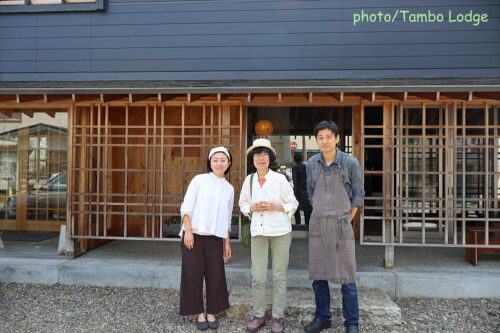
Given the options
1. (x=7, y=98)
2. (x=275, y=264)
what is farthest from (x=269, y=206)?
(x=7, y=98)

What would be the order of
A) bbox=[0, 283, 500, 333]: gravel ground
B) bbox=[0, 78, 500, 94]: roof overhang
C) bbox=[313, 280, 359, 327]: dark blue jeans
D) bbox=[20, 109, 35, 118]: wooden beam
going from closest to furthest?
bbox=[313, 280, 359, 327]: dark blue jeans < bbox=[0, 283, 500, 333]: gravel ground < bbox=[0, 78, 500, 94]: roof overhang < bbox=[20, 109, 35, 118]: wooden beam

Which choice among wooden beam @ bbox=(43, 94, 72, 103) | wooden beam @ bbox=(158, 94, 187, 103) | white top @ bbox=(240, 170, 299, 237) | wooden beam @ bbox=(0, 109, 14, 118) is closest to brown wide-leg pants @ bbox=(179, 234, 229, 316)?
white top @ bbox=(240, 170, 299, 237)

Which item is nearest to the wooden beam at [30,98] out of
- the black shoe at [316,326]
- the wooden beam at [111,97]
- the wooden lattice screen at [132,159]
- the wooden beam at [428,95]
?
the wooden lattice screen at [132,159]

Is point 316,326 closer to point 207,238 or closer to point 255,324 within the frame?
point 255,324

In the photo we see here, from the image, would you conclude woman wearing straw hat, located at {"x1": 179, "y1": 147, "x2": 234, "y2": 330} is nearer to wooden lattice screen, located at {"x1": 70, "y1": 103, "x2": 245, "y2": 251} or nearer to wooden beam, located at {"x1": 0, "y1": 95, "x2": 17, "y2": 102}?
wooden lattice screen, located at {"x1": 70, "y1": 103, "x2": 245, "y2": 251}

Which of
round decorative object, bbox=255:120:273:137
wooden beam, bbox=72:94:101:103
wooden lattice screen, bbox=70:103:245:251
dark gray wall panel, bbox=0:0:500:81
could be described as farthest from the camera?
round decorative object, bbox=255:120:273:137

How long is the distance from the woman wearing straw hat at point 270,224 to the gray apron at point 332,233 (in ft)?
0.91

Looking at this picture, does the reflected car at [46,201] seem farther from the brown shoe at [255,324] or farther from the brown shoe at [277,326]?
the brown shoe at [277,326]

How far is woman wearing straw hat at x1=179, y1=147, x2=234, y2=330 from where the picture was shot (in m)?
3.61

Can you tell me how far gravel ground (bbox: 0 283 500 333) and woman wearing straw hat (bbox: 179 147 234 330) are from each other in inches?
11.7

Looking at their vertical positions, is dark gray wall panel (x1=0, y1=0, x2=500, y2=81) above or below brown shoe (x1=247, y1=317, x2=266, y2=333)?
above

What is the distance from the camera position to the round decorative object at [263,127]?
6.76 meters

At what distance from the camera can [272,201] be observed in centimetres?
354

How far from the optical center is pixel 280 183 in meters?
3.57
